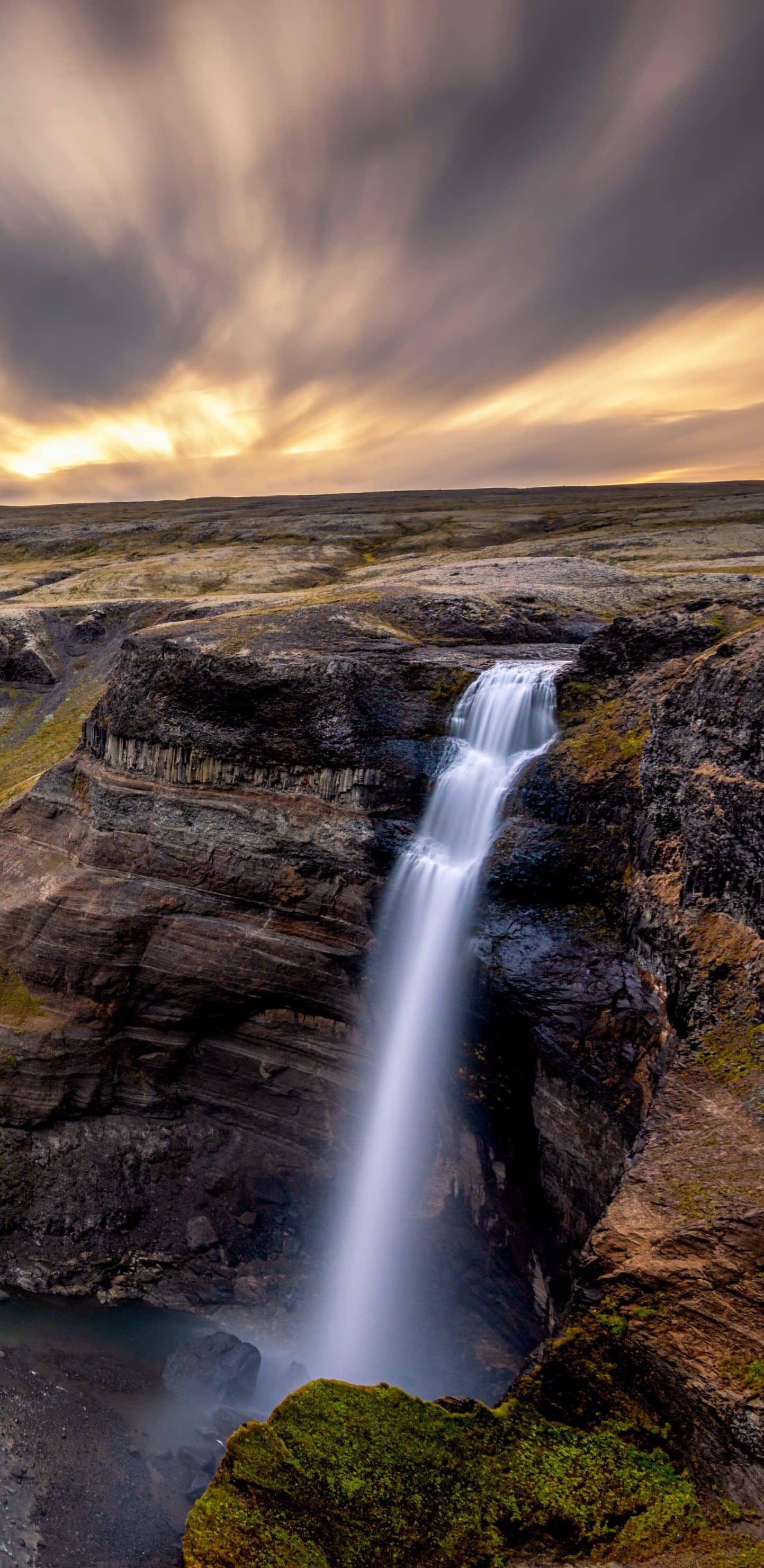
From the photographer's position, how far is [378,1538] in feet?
24.6

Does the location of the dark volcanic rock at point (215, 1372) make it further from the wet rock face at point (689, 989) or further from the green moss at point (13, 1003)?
the wet rock face at point (689, 989)

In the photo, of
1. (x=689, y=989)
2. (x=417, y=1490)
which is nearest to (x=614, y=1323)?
(x=417, y=1490)

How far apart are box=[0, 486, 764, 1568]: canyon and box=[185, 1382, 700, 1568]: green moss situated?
0.06 m

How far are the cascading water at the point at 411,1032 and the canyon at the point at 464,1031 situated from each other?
752 mm

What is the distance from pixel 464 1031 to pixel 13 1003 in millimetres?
17298

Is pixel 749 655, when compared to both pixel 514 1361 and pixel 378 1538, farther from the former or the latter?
pixel 514 1361

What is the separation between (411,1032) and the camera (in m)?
21.6

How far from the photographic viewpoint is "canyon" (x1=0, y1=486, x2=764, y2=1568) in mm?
8648

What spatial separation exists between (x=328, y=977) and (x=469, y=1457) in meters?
15.7

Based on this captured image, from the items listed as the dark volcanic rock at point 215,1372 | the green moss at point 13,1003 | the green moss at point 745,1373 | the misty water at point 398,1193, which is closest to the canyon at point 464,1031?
the green moss at point 745,1373

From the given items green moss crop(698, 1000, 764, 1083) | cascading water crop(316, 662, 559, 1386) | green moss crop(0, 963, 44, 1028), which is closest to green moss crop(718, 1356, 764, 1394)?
green moss crop(698, 1000, 764, 1083)

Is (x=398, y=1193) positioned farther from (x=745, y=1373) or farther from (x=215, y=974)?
(x=745, y=1373)

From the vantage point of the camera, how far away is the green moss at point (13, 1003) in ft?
84.2

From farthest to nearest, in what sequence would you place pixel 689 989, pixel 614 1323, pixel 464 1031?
pixel 464 1031, pixel 689 989, pixel 614 1323
